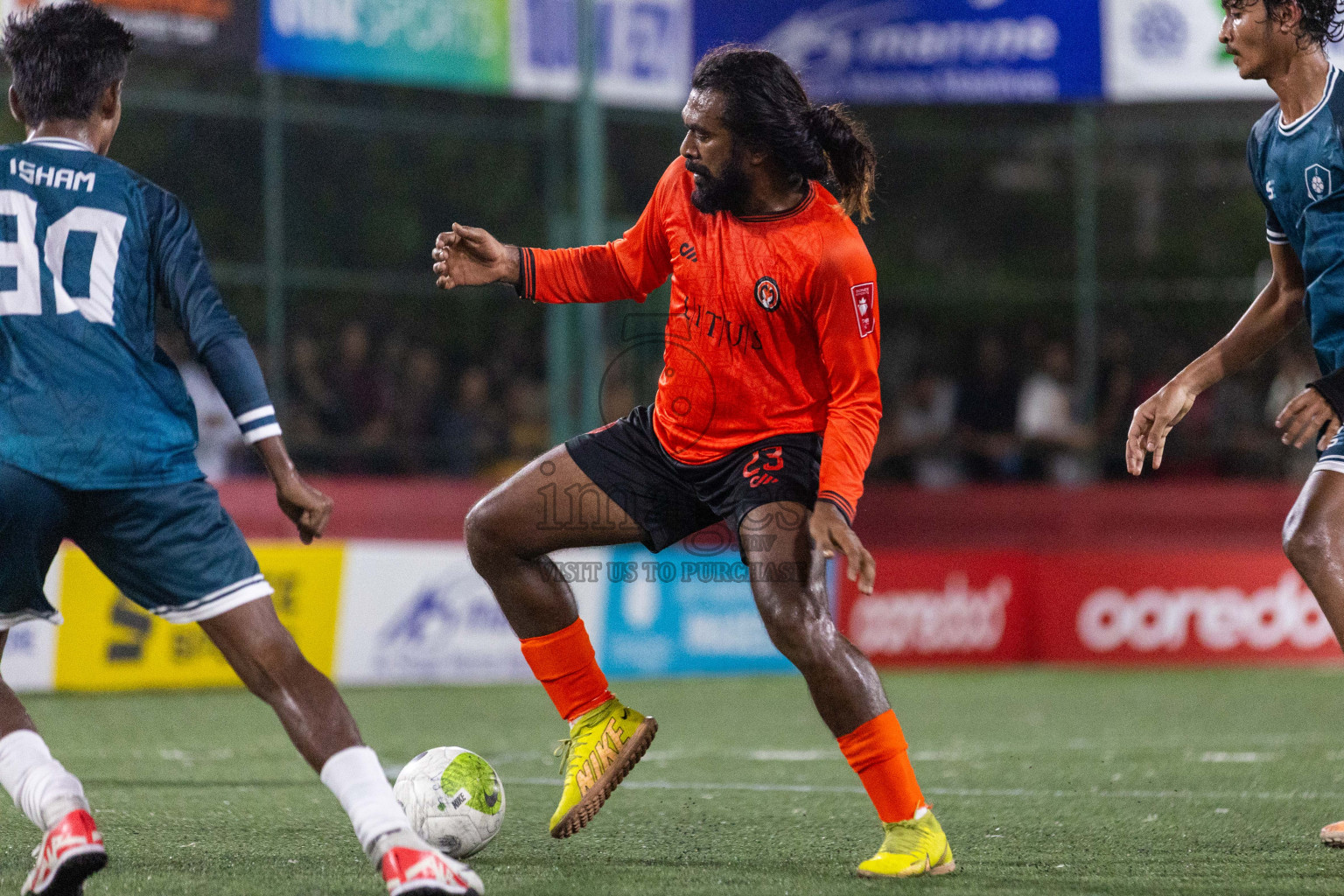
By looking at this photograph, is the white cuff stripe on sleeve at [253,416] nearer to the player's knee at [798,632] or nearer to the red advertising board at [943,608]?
the player's knee at [798,632]

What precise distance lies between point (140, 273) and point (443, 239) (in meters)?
1.18

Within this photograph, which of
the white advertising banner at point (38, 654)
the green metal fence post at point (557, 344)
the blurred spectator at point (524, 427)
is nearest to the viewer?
the white advertising banner at point (38, 654)

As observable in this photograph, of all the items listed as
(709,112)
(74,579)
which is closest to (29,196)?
(709,112)

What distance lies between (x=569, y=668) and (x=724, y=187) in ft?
5.03

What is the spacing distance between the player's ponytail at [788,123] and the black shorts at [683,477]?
0.73 m

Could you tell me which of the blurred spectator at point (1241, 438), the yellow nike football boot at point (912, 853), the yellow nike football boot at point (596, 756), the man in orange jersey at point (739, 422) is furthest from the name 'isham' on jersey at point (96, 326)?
the blurred spectator at point (1241, 438)

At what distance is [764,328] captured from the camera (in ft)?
15.1

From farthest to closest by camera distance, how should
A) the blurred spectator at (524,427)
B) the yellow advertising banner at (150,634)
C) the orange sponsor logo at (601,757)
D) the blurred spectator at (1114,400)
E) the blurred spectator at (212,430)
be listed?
the blurred spectator at (1114,400), the blurred spectator at (524,427), the blurred spectator at (212,430), the yellow advertising banner at (150,634), the orange sponsor logo at (601,757)

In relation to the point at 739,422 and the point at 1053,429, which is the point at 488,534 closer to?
the point at 739,422

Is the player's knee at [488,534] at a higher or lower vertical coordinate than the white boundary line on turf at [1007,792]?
higher

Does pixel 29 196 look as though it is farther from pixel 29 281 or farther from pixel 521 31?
pixel 521 31

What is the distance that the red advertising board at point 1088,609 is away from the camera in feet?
41.4

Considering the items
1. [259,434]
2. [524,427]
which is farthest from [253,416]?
[524,427]

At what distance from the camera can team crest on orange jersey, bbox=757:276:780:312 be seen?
4539 mm
